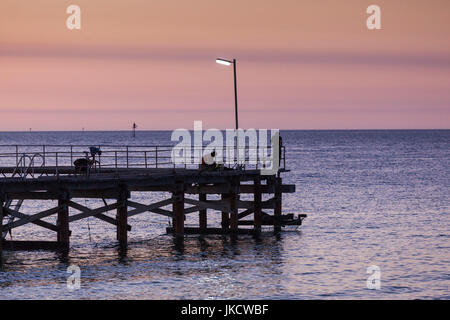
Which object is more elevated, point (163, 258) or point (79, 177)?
point (79, 177)

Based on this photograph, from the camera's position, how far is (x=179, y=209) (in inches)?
1523

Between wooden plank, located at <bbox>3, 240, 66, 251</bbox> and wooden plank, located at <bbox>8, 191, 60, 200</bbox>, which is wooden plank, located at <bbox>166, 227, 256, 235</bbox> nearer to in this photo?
wooden plank, located at <bbox>8, 191, 60, 200</bbox>

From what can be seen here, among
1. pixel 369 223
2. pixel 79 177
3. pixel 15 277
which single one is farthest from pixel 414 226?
pixel 15 277

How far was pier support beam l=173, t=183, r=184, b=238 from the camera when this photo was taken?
38.4m

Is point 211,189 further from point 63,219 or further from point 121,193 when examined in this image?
point 63,219

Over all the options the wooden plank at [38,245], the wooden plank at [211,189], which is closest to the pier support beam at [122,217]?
the wooden plank at [38,245]

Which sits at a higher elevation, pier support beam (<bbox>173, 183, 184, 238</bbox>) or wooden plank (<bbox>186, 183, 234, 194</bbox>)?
wooden plank (<bbox>186, 183, 234, 194</bbox>)

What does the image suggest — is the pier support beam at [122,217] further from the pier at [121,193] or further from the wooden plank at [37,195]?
the wooden plank at [37,195]

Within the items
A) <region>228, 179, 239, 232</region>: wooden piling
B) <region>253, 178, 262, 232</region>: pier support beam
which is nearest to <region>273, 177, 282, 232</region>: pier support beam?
<region>253, 178, 262, 232</region>: pier support beam

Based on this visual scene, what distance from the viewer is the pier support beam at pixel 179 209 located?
38375 millimetres

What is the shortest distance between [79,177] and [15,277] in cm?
554

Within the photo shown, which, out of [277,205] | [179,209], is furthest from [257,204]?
[179,209]

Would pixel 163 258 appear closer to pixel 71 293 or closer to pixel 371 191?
pixel 71 293

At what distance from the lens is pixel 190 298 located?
26984mm
